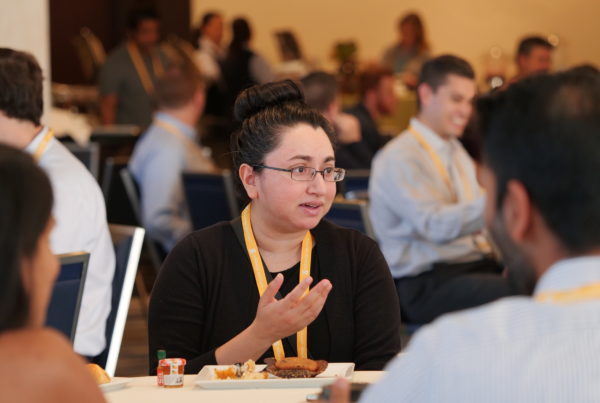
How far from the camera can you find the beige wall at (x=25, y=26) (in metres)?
5.19

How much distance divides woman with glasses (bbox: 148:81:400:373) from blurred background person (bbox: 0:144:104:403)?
1.17m

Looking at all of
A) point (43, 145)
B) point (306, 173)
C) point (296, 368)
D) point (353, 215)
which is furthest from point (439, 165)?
point (296, 368)

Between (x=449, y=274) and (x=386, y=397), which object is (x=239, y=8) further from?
(x=386, y=397)

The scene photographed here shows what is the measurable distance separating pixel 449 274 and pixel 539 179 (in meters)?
3.04

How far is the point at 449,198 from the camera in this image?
175 inches

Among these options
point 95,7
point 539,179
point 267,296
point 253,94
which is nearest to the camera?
point 539,179

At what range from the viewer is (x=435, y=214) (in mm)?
4219

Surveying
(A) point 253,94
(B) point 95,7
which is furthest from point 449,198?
(B) point 95,7

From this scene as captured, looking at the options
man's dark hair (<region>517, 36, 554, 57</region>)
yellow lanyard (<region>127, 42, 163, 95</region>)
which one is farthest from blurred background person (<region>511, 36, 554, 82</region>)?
yellow lanyard (<region>127, 42, 163, 95</region>)

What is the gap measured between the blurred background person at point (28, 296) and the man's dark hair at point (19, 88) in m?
1.77

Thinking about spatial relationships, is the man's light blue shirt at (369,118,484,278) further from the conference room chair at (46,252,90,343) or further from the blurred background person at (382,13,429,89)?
the blurred background person at (382,13,429,89)

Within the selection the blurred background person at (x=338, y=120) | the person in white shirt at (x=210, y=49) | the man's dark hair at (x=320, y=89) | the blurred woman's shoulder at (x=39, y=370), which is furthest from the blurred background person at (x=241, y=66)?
the blurred woman's shoulder at (x=39, y=370)

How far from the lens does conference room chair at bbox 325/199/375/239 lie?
3701mm

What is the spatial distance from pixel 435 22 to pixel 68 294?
43.5 ft
